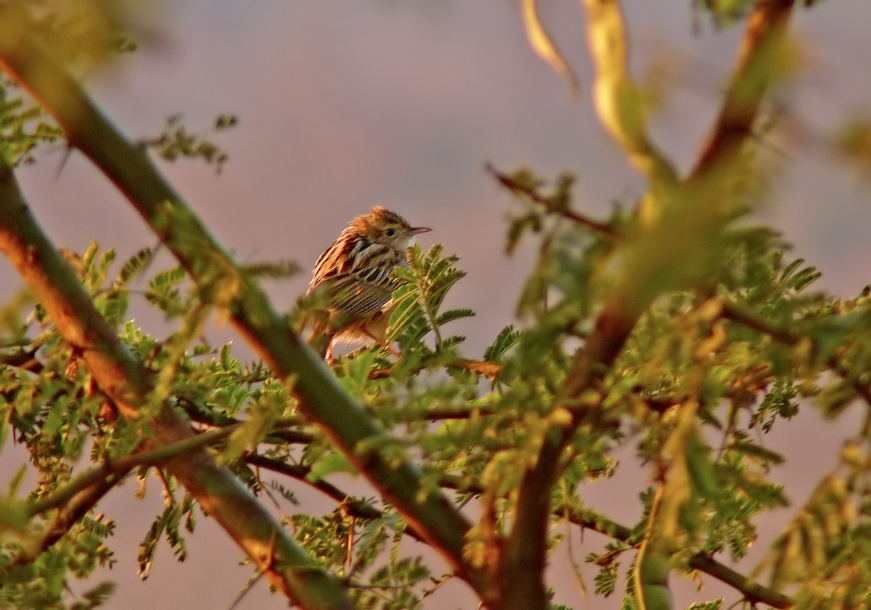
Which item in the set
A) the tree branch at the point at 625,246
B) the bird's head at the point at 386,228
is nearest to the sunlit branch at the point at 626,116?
the tree branch at the point at 625,246

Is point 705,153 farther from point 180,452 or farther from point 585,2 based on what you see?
point 180,452

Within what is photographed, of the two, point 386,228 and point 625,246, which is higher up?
point 386,228

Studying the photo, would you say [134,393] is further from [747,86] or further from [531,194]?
[747,86]

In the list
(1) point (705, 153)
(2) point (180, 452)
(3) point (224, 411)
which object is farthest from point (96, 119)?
(3) point (224, 411)

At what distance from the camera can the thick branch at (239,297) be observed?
1855 millimetres

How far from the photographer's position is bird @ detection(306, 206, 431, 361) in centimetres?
909

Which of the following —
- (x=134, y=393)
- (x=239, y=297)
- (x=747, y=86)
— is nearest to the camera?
(x=747, y=86)

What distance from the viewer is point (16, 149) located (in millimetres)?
2242

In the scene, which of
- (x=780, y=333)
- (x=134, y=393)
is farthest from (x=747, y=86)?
(x=134, y=393)

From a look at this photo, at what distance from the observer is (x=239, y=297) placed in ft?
6.17

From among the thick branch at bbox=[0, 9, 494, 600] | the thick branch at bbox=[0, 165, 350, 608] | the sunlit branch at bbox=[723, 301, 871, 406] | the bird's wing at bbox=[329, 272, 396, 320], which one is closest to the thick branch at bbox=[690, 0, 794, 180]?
the sunlit branch at bbox=[723, 301, 871, 406]

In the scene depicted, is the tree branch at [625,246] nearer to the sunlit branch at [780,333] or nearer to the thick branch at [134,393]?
the sunlit branch at [780,333]

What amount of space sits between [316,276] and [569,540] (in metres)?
8.68

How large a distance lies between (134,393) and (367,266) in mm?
8453
